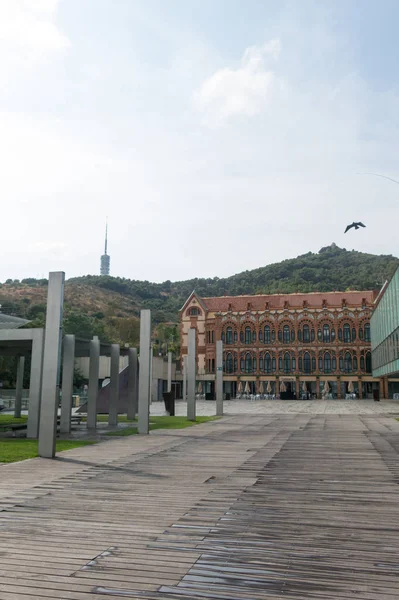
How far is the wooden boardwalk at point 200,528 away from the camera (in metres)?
4.50

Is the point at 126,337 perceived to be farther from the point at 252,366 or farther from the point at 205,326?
the point at 252,366

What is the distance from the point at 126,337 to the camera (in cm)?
10512

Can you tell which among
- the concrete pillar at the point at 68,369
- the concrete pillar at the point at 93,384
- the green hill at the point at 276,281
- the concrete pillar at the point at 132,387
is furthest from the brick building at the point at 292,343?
the concrete pillar at the point at 68,369

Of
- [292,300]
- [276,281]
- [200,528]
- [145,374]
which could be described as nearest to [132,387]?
[145,374]

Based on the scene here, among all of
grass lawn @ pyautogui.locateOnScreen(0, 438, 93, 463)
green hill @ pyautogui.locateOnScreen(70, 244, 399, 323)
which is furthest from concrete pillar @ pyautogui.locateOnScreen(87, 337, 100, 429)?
green hill @ pyautogui.locateOnScreen(70, 244, 399, 323)

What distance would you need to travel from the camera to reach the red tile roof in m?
81.8

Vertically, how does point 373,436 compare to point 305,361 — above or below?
→ below

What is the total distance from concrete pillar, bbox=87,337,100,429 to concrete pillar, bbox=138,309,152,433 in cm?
361

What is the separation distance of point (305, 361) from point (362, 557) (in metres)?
77.5

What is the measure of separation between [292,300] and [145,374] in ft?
220

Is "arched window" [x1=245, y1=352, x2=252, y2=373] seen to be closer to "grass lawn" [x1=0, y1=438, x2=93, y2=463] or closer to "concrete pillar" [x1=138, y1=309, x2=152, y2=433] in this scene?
"concrete pillar" [x1=138, y1=309, x2=152, y2=433]

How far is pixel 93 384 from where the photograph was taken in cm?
2309

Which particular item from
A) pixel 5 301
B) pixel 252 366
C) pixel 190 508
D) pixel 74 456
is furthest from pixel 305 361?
pixel 190 508

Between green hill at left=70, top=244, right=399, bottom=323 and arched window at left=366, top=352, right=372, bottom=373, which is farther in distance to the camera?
green hill at left=70, top=244, right=399, bottom=323
